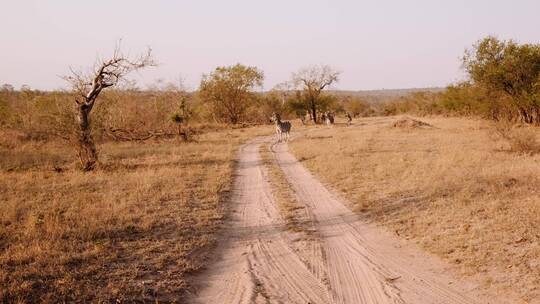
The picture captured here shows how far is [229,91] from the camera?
47625mm

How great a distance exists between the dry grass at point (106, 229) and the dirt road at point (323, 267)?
0.62 metres

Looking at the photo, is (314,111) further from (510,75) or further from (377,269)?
(377,269)

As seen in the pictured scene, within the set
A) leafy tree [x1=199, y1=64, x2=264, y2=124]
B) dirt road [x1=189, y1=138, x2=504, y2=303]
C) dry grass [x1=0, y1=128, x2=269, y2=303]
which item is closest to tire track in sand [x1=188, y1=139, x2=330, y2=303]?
dirt road [x1=189, y1=138, x2=504, y2=303]

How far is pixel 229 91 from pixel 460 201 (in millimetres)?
39784

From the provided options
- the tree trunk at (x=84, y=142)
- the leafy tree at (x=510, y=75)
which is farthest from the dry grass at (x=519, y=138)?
the tree trunk at (x=84, y=142)

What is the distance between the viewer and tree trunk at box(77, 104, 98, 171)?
655 inches

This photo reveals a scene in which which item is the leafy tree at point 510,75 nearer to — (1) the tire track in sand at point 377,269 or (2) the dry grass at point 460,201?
(2) the dry grass at point 460,201

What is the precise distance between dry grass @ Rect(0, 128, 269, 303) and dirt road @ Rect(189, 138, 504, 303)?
0.62m

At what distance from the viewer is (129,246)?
7.66 meters

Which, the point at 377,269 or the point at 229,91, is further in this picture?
the point at 229,91

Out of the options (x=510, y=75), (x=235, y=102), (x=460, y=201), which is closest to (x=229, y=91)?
(x=235, y=102)

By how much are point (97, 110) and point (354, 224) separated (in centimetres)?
1366

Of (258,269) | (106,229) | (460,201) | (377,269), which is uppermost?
(106,229)

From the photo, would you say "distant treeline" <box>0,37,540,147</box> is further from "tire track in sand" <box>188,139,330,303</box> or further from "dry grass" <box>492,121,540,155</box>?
"tire track in sand" <box>188,139,330,303</box>
